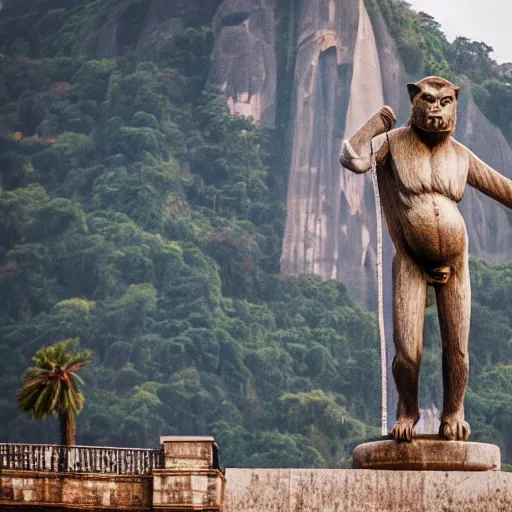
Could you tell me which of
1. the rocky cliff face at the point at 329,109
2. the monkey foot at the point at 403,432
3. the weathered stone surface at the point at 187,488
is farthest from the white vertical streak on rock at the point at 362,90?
the monkey foot at the point at 403,432

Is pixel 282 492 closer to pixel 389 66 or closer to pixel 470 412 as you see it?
pixel 470 412

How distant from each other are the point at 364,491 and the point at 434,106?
9.46 ft

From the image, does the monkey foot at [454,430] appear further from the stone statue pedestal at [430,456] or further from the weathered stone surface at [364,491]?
the weathered stone surface at [364,491]

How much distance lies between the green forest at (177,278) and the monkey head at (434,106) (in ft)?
377

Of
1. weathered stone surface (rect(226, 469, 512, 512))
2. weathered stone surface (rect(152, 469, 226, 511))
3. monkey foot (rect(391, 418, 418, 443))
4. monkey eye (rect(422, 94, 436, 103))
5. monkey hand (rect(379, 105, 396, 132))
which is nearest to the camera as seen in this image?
weathered stone surface (rect(226, 469, 512, 512))

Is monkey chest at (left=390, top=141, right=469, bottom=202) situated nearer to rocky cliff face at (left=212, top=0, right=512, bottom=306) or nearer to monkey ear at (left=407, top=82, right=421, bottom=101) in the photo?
monkey ear at (left=407, top=82, right=421, bottom=101)

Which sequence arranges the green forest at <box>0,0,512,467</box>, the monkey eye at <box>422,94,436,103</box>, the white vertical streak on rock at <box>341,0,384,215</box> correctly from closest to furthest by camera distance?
the monkey eye at <box>422,94,436,103</box> → the green forest at <box>0,0,512,467</box> → the white vertical streak on rock at <box>341,0,384,215</box>

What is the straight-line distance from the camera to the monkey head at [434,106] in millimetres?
12445

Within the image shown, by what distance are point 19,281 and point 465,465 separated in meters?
147

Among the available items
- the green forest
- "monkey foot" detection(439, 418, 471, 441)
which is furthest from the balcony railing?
the green forest

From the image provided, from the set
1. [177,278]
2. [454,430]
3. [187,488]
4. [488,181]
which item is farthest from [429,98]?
[177,278]

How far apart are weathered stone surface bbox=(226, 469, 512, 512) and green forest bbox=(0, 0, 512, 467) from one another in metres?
116

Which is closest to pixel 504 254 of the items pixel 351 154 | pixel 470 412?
pixel 470 412

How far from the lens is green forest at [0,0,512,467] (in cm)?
13912
